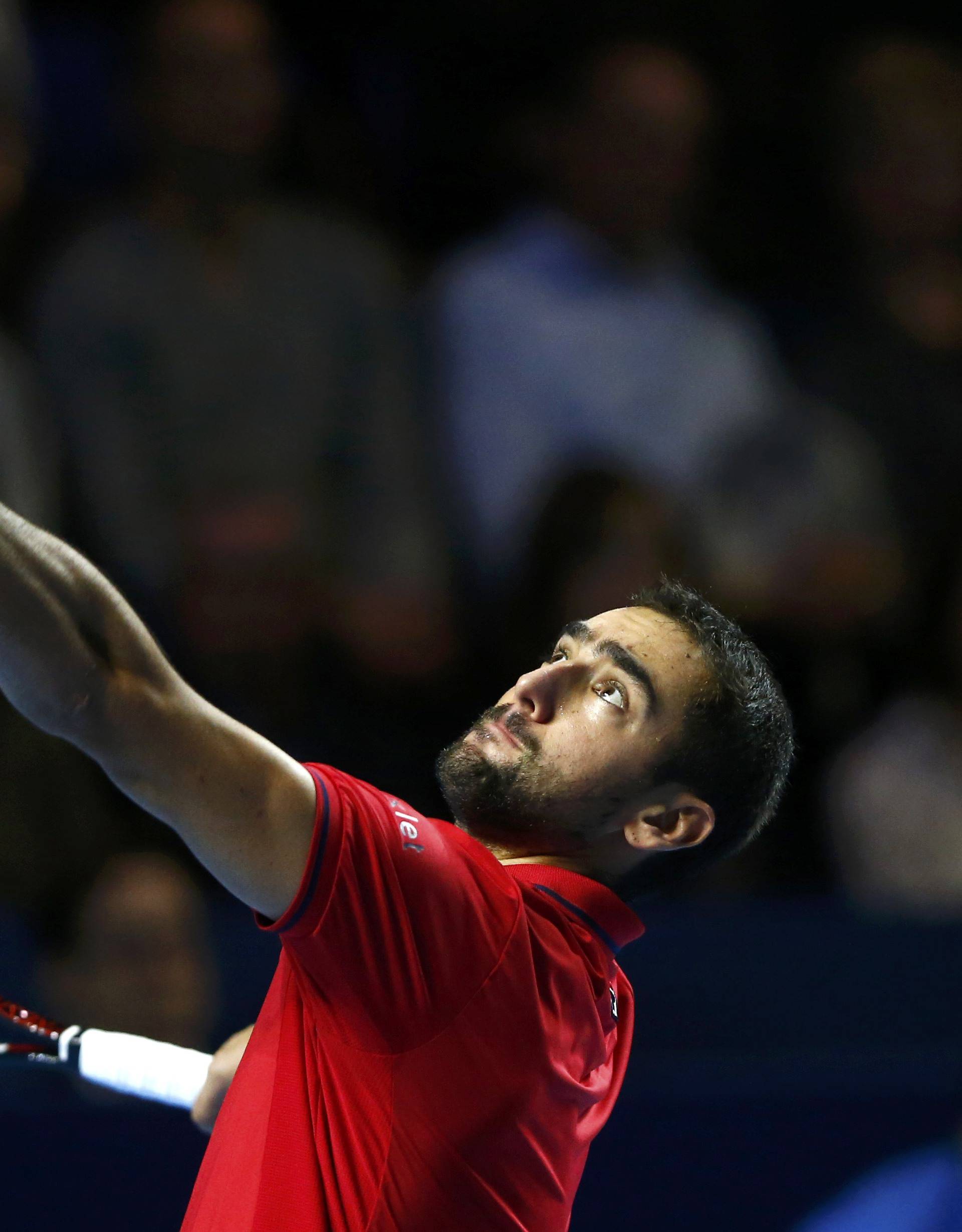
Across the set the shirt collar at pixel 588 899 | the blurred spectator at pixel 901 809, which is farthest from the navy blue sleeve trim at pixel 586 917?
the blurred spectator at pixel 901 809

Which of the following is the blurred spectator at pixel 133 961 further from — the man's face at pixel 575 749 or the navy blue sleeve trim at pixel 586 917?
the navy blue sleeve trim at pixel 586 917

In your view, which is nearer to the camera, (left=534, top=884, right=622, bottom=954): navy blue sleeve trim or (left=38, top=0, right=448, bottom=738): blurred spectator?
(left=534, top=884, right=622, bottom=954): navy blue sleeve trim

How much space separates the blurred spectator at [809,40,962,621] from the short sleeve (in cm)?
419

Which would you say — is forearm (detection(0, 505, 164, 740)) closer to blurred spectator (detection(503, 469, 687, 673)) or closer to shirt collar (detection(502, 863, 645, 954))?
shirt collar (detection(502, 863, 645, 954))

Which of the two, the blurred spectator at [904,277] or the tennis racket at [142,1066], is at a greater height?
the blurred spectator at [904,277]

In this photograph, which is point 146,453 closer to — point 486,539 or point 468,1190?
point 486,539

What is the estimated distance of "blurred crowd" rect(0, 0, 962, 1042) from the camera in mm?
5094

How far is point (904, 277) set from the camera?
6656mm

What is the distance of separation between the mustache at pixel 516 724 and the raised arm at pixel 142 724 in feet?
1.94

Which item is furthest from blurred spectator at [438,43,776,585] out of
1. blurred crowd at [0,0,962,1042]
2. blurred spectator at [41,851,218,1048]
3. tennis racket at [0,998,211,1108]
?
tennis racket at [0,998,211,1108]

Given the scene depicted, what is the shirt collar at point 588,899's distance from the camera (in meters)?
2.70

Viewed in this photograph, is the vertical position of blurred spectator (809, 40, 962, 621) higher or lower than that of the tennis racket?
higher

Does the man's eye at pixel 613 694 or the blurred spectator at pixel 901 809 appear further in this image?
the blurred spectator at pixel 901 809

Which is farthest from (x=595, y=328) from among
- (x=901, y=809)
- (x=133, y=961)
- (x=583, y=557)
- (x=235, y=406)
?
(x=133, y=961)
